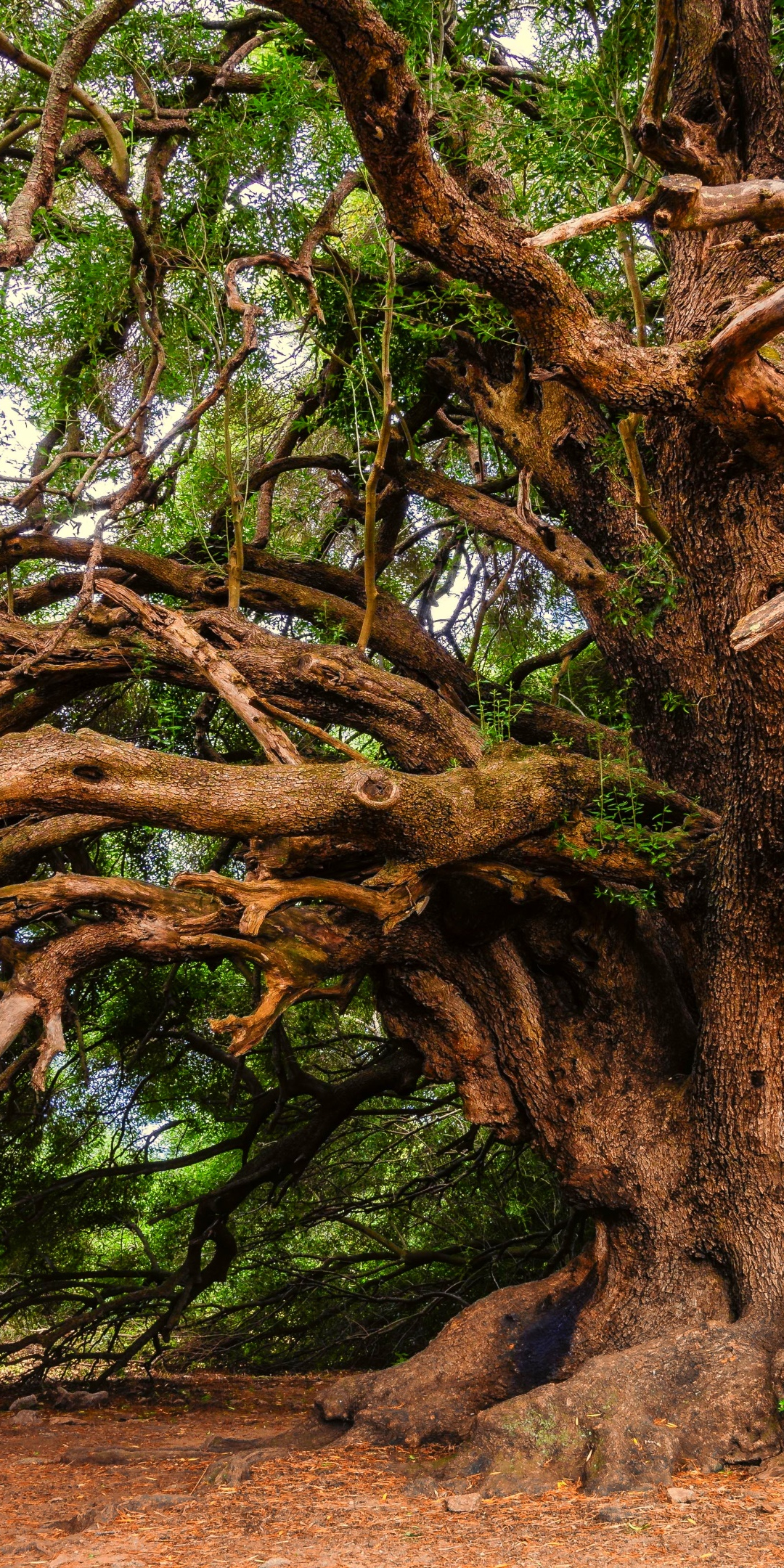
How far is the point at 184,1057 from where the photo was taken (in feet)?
28.0

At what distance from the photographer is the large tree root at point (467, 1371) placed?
17.6 feet

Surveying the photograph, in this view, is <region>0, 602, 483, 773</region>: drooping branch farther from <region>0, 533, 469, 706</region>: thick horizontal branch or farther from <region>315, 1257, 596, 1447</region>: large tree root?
<region>315, 1257, 596, 1447</region>: large tree root

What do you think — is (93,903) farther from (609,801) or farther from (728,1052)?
(728,1052)

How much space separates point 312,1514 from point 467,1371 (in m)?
1.53

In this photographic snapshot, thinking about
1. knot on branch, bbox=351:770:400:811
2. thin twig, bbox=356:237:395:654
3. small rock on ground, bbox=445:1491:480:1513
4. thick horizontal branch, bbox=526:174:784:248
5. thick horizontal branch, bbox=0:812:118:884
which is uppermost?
thin twig, bbox=356:237:395:654

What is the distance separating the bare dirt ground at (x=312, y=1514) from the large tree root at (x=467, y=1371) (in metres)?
0.18

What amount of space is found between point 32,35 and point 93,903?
4.59 m

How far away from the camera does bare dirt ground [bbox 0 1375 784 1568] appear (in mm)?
3543

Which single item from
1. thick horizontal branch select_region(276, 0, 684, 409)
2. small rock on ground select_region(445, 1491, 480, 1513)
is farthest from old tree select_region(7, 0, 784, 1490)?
small rock on ground select_region(445, 1491, 480, 1513)

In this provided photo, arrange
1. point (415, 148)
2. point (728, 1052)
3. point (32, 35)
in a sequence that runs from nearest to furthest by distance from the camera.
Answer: point (415, 148) < point (728, 1052) < point (32, 35)

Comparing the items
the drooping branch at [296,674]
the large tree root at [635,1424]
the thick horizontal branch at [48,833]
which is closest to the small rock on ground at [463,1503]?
the large tree root at [635,1424]

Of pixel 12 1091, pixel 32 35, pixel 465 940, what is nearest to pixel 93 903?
pixel 465 940

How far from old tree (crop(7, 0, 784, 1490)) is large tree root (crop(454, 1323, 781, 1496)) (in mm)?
17

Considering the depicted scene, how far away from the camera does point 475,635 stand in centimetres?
695
